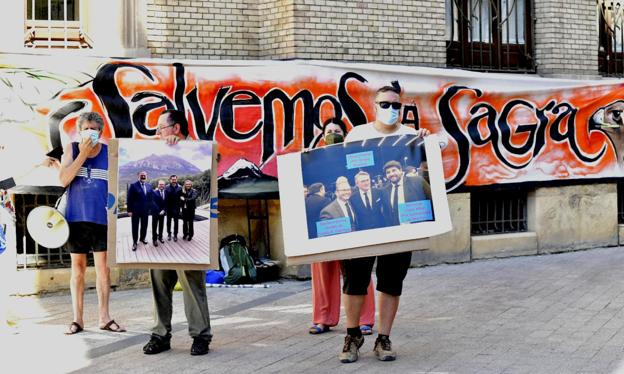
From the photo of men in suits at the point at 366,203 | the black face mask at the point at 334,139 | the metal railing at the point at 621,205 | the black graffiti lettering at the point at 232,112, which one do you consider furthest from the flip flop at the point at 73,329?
the metal railing at the point at 621,205

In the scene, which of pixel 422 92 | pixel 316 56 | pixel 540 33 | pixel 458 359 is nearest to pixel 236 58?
pixel 316 56

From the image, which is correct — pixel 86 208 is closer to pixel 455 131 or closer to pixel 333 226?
pixel 333 226

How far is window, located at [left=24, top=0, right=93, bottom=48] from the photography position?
10820 millimetres

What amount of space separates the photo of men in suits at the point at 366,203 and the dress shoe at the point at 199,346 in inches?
54.3

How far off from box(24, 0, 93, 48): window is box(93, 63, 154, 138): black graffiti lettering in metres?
1.03

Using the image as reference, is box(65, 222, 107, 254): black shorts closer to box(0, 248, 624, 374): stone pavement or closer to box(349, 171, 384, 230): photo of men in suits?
box(0, 248, 624, 374): stone pavement

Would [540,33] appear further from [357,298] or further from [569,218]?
[357,298]

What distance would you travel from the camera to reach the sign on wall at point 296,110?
384 inches

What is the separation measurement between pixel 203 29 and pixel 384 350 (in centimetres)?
540

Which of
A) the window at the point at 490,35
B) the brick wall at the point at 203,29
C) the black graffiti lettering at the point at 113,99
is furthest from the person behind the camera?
the window at the point at 490,35

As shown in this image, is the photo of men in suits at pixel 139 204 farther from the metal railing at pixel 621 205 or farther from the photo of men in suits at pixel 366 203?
the metal railing at pixel 621 205

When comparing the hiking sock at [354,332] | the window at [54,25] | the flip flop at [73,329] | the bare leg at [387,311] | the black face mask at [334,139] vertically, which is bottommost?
the flip flop at [73,329]

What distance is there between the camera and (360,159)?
23.8 feet

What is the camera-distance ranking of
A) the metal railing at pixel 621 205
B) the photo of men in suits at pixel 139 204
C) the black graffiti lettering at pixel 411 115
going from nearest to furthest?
1. the photo of men in suits at pixel 139 204
2. the black graffiti lettering at pixel 411 115
3. the metal railing at pixel 621 205
